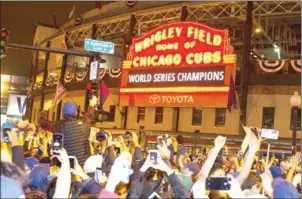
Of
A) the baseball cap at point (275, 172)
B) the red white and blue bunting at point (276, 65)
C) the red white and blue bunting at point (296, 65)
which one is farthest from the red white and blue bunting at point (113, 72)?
the baseball cap at point (275, 172)

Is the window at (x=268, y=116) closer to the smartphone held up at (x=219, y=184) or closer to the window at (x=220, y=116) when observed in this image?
the window at (x=220, y=116)

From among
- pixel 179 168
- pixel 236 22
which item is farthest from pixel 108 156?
pixel 236 22

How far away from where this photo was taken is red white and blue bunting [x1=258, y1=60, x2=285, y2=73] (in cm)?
2908

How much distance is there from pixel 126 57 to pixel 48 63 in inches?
715

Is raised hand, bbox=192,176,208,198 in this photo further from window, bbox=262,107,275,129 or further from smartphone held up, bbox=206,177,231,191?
window, bbox=262,107,275,129

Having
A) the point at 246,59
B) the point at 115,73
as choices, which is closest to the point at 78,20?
the point at 115,73

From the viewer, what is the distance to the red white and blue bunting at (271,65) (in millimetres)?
29084

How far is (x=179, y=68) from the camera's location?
3136 centimetres

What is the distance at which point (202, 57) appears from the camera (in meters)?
30.5

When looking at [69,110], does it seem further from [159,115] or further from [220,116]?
[159,115]

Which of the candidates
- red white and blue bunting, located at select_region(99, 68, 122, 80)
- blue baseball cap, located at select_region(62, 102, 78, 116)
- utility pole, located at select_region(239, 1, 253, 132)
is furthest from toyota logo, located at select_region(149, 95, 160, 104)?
blue baseball cap, located at select_region(62, 102, 78, 116)

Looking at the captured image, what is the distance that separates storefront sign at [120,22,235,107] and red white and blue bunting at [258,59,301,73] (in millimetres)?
2006

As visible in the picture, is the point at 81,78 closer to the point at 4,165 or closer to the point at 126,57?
the point at 126,57

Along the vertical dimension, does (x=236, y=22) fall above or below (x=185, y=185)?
above
